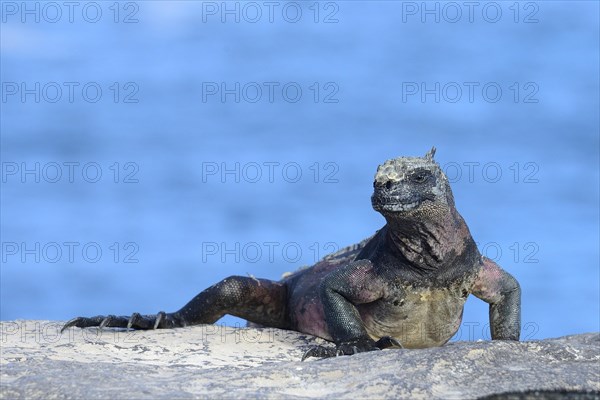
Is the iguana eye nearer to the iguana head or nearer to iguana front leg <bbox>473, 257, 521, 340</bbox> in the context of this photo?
the iguana head

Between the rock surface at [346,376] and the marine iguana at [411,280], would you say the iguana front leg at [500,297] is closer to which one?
the marine iguana at [411,280]

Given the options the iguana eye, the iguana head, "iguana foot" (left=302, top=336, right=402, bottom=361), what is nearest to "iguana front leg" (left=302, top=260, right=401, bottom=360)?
"iguana foot" (left=302, top=336, right=402, bottom=361)

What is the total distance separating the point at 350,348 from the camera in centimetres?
778

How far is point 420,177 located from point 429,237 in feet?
1.59

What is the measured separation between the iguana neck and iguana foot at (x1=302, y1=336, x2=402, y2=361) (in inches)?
30.0

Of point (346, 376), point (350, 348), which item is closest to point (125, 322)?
point (350, 348)

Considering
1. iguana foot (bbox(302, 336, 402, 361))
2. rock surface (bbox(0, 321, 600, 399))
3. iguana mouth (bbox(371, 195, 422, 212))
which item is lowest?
rock surface (bbox(0, 321, 600, 399))

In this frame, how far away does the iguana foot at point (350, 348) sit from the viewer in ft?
24.8

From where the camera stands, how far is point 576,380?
18.8ft

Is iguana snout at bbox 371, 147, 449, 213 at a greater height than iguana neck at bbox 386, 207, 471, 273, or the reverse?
iguana snout at bbox 371, 147, 449, 213

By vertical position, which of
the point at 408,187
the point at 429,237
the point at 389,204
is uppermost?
the point at 408,187

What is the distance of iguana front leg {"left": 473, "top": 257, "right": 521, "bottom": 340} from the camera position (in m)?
8.73

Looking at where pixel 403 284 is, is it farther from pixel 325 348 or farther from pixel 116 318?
pixel 116 318

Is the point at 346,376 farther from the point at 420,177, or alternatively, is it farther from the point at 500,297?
the point at 500,297
